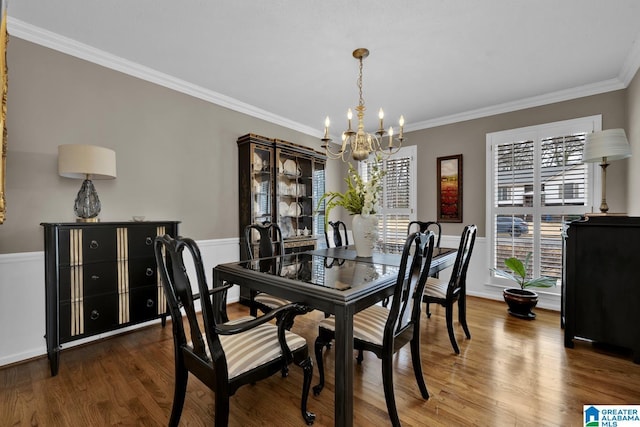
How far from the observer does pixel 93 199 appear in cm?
236

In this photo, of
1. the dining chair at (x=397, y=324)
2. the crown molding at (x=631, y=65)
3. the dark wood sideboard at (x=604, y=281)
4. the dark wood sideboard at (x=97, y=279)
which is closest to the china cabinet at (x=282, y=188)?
the dark wood sideboard at (x=97, y=279)

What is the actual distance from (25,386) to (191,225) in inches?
70.2

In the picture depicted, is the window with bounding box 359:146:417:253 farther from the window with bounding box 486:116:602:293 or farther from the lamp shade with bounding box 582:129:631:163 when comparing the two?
the lamp shade with bounding box 582:129:631:163

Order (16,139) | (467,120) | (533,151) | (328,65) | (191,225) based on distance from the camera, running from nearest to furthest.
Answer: (16,139) → (328,65) → (191,225) → (533,151) → (467,120)

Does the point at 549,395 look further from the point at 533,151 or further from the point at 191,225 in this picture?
the point at 191,225

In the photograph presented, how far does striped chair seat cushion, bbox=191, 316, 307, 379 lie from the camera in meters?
1.34

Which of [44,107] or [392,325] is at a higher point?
[44,107]

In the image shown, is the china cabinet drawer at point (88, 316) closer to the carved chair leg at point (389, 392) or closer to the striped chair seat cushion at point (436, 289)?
the carved chair leg at point (389, 392)

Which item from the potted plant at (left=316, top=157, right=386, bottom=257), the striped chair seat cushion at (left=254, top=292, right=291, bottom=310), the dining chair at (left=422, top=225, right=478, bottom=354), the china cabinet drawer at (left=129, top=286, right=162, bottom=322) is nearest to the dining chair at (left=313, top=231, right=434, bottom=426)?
the striped chair seat cushion at (left=254, top=292, right=291, bottom=310)

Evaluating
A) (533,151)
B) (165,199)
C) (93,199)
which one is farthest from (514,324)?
(93,199)

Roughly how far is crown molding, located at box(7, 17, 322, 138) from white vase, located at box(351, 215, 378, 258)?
7.75 ft

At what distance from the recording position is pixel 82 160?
2.19 metres

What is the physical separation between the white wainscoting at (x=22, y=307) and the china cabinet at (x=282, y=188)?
1.73 m

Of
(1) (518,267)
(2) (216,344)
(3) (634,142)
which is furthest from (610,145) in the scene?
(2) (216,344)
